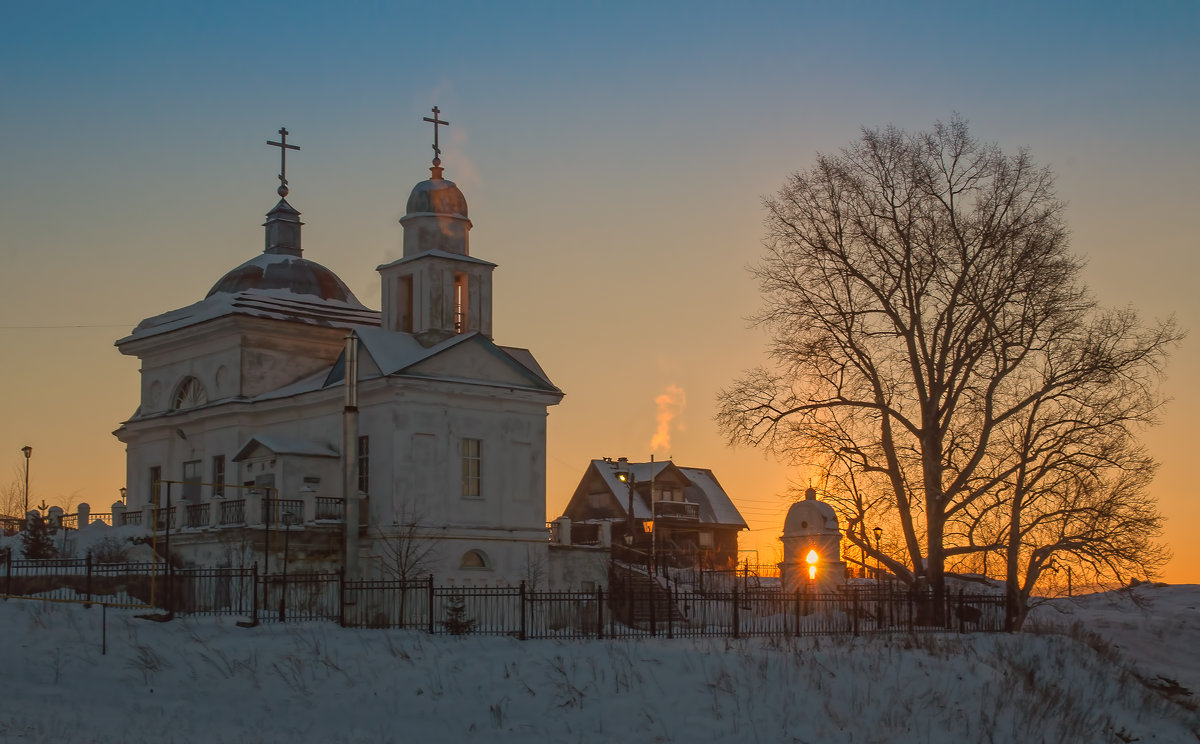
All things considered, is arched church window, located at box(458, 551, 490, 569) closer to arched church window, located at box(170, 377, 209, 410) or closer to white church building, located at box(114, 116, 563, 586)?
white church building, located at box(114, 116, 563, 586)

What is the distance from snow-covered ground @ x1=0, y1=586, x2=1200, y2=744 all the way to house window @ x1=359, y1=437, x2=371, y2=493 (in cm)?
1144

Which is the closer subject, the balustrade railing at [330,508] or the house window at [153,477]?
the balustrade railing at [330,508]

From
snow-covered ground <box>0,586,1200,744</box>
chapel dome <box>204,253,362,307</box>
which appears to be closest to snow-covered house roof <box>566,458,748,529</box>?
chapel dome <box>204,253,362,307</box>

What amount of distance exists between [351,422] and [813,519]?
14.1 m

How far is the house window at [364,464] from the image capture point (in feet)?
139

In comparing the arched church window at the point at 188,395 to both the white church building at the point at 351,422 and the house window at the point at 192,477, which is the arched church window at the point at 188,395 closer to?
the white church building at the point at 351,422

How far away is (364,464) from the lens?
4281 cm

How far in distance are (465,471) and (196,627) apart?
45.1ft

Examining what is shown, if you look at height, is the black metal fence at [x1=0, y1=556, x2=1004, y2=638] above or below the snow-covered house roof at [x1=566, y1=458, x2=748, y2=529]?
below

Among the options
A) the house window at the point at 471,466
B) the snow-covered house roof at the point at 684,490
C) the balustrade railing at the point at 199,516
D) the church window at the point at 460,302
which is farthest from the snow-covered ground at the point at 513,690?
the snow-covered house roof at the point at 684,490

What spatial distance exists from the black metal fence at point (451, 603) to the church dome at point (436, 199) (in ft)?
41.6

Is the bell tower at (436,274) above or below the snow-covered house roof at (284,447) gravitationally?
above

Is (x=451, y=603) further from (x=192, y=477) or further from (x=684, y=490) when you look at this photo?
(x=684, y=490)

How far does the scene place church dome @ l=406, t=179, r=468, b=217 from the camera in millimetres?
46594
